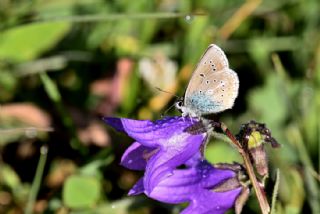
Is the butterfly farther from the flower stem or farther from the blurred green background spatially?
the blurred green background

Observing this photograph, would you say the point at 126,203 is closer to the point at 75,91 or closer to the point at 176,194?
the point at 176,194

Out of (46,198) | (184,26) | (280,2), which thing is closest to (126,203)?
(46,198)

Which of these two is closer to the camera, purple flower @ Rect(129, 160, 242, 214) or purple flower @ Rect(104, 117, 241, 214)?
purple flower @ Rect(104, 117, 241, 214)

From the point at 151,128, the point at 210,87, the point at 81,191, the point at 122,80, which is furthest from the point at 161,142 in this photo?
the point at 122,80

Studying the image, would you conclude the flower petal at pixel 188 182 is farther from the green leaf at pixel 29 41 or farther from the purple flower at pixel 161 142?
the green leaf at pixel 29 41

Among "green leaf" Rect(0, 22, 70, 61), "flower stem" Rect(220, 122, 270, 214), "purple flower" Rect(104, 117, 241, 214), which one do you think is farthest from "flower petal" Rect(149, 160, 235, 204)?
"green leaf" Rect(0, 22, 70, 61)

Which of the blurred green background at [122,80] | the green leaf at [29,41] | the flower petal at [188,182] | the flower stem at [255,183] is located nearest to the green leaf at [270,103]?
the blurred green background at [122,80]

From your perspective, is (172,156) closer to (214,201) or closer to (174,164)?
(174,164)
